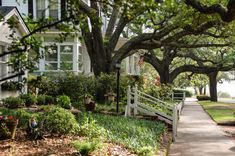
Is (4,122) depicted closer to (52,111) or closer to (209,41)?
(52,111)

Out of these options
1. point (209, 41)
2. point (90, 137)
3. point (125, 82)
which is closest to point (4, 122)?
point (90, 137)

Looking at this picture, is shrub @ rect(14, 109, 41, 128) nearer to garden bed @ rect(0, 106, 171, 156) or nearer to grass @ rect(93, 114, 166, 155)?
garden bed @ rect(0, 106, 171, 156)

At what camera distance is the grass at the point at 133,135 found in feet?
34.1

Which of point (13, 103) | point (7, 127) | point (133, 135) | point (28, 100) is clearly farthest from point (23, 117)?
point (28, 100)

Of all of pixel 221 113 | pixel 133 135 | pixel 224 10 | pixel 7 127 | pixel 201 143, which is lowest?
pixel 201 143

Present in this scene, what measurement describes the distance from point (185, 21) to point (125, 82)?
186 inches

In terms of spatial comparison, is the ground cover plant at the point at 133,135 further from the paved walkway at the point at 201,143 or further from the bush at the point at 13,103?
the bush at the point at 13,103

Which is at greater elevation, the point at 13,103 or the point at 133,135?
the point at 13,103

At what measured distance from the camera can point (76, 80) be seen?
22484mm

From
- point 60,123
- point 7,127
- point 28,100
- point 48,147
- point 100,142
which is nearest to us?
point 48,147

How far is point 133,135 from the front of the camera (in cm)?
1198

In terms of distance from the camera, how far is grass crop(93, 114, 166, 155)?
10.4 m

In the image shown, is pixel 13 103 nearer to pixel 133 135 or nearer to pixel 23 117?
pixel 23 117

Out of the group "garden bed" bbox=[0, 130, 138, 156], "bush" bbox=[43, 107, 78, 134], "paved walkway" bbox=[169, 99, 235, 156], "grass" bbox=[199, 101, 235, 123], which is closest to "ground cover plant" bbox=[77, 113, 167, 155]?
"garden bed" bbox=[0, 130, 138, 156]
